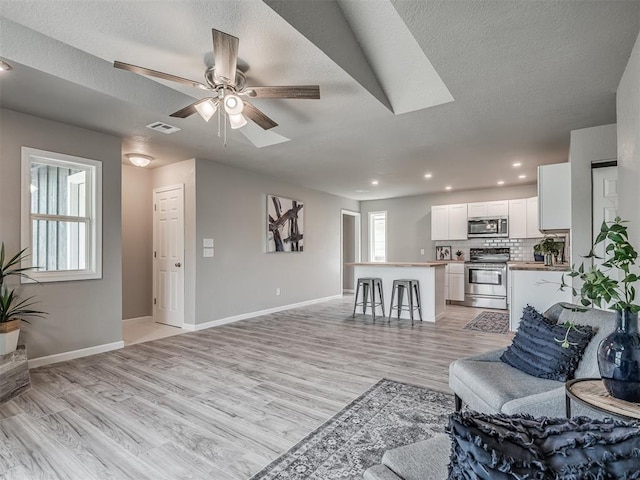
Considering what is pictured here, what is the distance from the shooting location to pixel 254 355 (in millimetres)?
3838

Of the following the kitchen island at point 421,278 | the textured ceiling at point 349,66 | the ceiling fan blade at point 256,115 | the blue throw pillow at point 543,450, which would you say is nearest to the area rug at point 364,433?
the blue throw pillow at point 543,450

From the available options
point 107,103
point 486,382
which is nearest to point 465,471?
point 486,382

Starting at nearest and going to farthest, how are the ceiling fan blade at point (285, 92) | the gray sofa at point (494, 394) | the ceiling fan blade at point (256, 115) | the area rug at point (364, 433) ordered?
1. the gray sofa at point (494, 394)
2. the area rug at point (364, 433)
3. the ceiling fan blade at point (285, 92)
4. the ceiling fan blade at point (256, 115)

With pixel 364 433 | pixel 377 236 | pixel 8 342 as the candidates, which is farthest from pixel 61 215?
pixel 377 236

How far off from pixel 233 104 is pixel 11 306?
9.70 feet

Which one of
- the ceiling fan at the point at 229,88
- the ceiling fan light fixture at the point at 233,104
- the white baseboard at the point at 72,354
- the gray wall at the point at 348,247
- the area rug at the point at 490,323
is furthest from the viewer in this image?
the gray wall at the point at 348,247

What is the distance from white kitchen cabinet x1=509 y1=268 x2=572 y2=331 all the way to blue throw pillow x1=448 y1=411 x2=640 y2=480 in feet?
13.0

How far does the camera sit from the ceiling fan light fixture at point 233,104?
2.59 meters

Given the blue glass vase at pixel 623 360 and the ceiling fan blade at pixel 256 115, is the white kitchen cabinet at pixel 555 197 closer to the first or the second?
the blue glass vase at pixel 623 360

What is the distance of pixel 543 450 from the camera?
2.32 ft

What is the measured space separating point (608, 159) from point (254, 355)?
4.27 metres

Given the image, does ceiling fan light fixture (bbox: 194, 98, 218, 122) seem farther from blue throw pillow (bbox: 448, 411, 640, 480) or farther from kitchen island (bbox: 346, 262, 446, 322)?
kitchen island (bbox: 346, 262, 446, 322)

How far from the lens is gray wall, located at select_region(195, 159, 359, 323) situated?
524 cm

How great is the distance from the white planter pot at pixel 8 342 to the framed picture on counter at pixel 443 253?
7.38 meters
